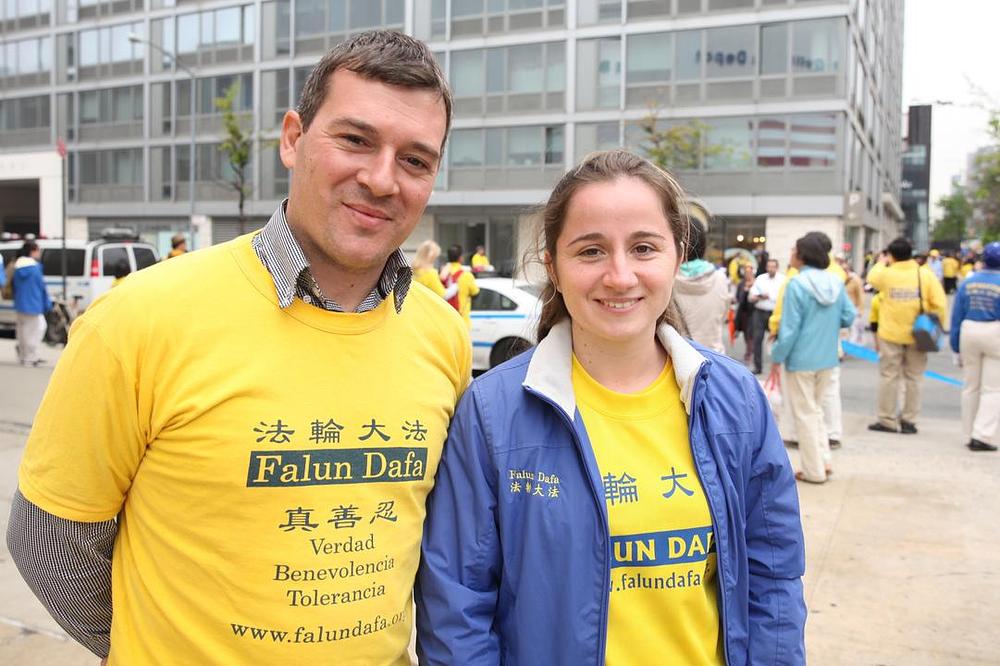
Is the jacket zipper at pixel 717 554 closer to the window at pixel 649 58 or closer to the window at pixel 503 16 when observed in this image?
the window at pixel 649 58

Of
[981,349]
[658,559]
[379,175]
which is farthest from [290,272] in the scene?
[981,349]

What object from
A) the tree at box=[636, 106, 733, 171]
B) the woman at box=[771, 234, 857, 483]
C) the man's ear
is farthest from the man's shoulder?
the tree at box=[636, 106, 733, 171]

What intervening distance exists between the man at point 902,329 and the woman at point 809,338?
2.02 metres

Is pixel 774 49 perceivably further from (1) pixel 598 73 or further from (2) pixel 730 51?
(1) pixel 598 73

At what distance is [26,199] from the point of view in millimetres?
47531

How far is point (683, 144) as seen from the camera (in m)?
29.2

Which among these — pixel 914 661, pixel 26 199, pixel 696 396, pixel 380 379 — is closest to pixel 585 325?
pixel 696 396

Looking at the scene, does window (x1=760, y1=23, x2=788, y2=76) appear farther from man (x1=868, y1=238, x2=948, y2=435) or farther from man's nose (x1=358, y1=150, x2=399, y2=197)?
man's nose (x1=358, y1=150, x2=399, y2=197)

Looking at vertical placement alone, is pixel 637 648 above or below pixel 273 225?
below

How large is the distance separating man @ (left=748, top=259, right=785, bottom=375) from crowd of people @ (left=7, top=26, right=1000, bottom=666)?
10721 mm

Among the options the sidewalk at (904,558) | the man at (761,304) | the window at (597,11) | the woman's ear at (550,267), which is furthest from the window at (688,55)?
the woman's ear at (550,267)

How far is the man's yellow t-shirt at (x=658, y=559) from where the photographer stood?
1.86 meters

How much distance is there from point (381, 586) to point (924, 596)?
3734mm

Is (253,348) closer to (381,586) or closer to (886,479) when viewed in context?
(381,586)
